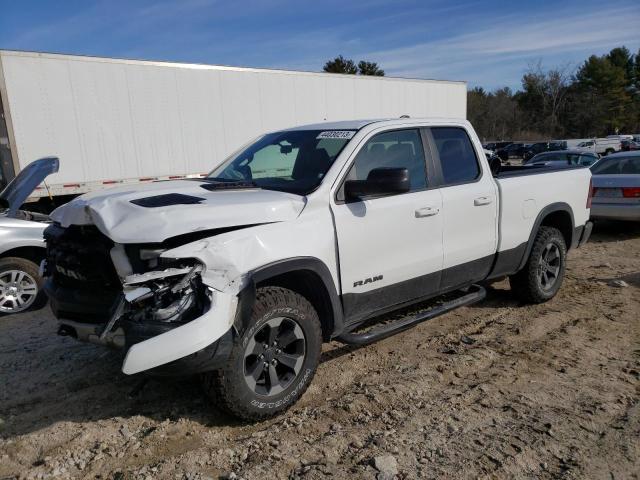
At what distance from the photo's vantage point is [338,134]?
423cm

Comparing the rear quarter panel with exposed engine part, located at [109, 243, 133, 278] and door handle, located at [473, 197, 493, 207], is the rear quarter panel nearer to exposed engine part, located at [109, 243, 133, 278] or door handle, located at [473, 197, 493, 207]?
door handle, located at [473, 197, 493, 207]

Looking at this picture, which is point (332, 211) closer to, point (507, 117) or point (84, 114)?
point (84, 114)

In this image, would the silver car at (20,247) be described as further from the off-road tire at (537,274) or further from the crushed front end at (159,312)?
the off-road tire at (537,274)

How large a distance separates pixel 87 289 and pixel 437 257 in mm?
2624

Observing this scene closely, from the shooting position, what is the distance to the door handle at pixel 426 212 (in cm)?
424

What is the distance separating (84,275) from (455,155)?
3.18m

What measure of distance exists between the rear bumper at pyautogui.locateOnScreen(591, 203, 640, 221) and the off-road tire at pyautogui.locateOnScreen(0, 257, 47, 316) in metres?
9.01

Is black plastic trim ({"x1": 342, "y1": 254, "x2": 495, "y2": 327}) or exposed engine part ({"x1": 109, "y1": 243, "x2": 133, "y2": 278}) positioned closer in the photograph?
exposed engine part ({"x1": 109, "y1": 243, "x2": 133, "y2": 278})

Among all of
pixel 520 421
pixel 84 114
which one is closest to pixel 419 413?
pixel 520 421

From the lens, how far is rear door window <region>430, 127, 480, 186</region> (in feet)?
15.3

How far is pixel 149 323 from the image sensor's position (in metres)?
2.94

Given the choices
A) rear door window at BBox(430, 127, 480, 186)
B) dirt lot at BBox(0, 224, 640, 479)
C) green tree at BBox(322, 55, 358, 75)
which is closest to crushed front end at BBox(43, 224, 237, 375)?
dirt lot at BBox(0, 224, 640, 479)

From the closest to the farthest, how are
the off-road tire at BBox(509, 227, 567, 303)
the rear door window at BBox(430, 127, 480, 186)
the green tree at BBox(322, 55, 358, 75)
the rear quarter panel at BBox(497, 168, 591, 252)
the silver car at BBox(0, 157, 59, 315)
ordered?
the rear door window at BBox(430, 127, 480, 186)
the rear quarter panel at BBox(497, 168, 591, 252)
the off-road tire at BBox(509, 227, 567, 303)
the silver car at BBox(0, 157, 59, 315)
the green tree at BBox(322, 55, 358, 75)

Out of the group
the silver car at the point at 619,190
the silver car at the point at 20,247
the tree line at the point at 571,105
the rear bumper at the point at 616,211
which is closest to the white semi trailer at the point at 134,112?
the silver car at the point at 20,247
